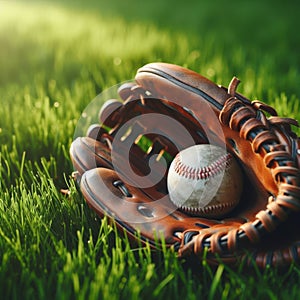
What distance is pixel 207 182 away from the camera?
221 centimetres

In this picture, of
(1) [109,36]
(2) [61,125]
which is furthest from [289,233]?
(1) [109,36]

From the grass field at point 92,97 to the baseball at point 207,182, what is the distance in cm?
26

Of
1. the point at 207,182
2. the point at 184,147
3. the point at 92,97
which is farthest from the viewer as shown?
the point at 92,97

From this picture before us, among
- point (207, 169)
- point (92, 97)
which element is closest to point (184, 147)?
point (207, 169)

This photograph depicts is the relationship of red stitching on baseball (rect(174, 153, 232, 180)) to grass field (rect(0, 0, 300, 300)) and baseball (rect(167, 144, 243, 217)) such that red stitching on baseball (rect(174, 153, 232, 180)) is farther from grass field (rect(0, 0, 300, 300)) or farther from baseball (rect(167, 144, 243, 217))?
grass field (rect(0, 0, 300, 300))

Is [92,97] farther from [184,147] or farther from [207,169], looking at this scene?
[207,169]

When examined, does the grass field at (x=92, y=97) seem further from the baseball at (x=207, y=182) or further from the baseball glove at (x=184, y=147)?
the baseball at (x=207, y=182)

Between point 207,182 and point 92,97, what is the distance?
1.83 meters

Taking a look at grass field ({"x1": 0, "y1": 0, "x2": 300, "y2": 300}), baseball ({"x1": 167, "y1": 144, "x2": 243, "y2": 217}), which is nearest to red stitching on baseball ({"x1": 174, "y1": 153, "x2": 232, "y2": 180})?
baseball ({"x1": 167, "y1": 144, "x2": 243, "y2": 217})

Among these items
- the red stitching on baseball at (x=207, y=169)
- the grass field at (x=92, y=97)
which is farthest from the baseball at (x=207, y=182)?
the grass field at (x=92, y=97)

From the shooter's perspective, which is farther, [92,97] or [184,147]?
[92,97]

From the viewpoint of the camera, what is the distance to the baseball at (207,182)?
220 centimetres

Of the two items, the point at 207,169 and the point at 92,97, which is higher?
the point at 207,169

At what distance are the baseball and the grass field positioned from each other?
0.26 m
